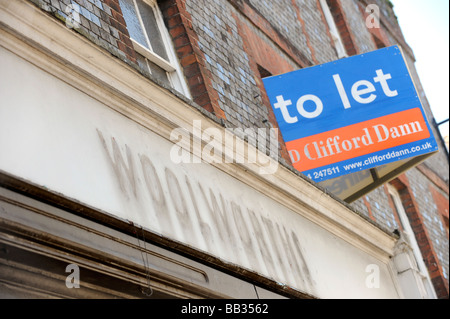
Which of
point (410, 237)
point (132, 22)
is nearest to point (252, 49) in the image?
point (132, 22)

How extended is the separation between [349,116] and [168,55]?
208 centimetres

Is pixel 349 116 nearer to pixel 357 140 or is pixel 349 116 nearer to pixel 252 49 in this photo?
pixel 357 140

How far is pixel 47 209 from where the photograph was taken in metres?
4.79

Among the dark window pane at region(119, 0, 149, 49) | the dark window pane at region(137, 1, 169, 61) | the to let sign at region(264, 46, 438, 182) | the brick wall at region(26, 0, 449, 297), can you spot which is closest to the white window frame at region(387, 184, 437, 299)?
the brick wall at region(26, 0, 449, 297)

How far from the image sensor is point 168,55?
8.63 meters

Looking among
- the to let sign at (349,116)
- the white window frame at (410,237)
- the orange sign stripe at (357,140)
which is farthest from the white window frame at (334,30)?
the orange sign stripe at (357,140)

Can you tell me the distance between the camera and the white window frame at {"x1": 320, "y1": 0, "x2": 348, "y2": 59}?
581 inches

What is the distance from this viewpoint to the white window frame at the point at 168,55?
8.23 metres

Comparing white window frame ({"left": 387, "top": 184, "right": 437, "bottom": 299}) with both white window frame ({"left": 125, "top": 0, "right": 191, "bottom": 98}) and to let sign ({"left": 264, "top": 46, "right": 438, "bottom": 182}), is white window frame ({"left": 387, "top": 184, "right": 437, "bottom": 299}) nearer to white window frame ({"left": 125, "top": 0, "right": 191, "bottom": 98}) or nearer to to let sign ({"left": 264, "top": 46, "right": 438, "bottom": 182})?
to let sign ({"left": 264, "top": 46, "right": 438, "bottom": 182})

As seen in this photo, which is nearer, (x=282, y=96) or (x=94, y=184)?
(x=94, y=184)

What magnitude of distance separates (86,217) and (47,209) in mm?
365

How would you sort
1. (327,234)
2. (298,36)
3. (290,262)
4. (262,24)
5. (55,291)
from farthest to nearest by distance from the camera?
(298,36)
(262,24)
(327,234)
(290,262)
(55,291)
